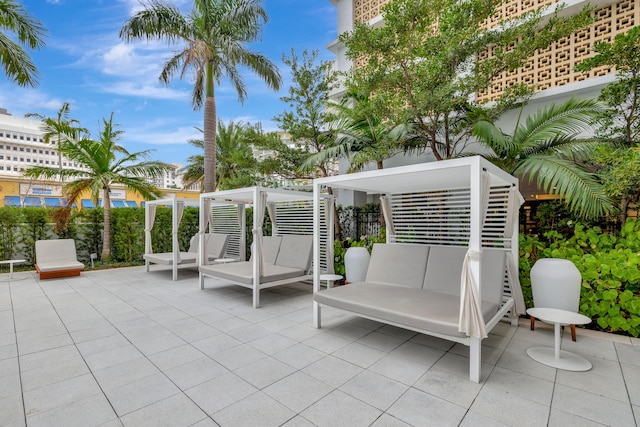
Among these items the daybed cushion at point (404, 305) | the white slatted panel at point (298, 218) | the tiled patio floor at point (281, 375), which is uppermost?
the white slatted panel at point (298, 218)

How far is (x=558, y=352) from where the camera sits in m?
3.36

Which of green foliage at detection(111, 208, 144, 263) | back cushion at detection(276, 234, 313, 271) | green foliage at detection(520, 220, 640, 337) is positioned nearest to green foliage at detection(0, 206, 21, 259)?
green foliage at detection(111, 208, 144, 263)

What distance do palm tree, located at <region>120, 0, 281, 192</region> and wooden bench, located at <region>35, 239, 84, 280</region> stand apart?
414 cm

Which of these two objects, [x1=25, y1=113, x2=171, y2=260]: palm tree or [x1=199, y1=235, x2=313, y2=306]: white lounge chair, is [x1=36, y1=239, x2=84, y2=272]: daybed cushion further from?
[x1=199, y1=235, x2=313, y2=306]: white lounge chair

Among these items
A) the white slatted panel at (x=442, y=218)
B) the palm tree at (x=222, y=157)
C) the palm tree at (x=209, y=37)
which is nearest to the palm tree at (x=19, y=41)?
the palm tree at (x=209, y=37)

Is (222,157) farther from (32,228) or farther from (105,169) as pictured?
(32,228)

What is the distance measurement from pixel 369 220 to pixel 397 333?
4468 mm

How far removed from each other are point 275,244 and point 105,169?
22.3 feet

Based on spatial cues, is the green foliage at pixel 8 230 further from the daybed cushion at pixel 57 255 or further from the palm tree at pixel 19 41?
the palm tree at pixel 19 41

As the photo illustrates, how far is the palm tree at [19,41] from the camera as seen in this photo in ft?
24.7

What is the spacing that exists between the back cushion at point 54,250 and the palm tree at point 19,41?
445cm

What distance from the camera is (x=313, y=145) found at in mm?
8500

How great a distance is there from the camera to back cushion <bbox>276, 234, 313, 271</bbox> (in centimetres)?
657

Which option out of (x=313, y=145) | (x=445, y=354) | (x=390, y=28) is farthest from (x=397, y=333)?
(x=313, y=145)
